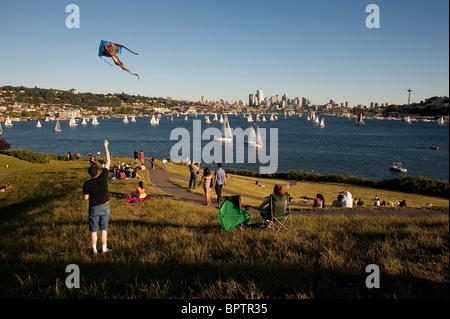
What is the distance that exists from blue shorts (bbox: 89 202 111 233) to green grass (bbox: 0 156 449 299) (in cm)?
59

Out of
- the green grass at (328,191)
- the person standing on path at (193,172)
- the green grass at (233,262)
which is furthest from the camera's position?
the green grass at (328,191)

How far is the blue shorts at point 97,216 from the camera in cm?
577

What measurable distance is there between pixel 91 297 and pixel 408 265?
15.6ft

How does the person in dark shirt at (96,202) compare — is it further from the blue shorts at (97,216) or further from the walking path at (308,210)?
the walking path at (308,210)

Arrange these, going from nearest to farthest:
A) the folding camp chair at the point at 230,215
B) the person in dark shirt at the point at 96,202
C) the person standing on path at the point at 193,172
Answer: the person in dark shirt at the point at 96,202, the folding camp chair at the point at 230,215, the person standing on path at the point at 193,172

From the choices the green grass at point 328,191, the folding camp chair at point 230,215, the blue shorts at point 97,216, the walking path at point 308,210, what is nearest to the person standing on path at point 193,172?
the walking path at point 308,210

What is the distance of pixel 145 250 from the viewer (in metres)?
5.62

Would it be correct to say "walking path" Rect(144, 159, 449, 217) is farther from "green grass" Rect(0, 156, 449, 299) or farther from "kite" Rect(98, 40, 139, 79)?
"kite" Rect(98, 40, 139, 79)

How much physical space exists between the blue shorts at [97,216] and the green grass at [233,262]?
586 mm

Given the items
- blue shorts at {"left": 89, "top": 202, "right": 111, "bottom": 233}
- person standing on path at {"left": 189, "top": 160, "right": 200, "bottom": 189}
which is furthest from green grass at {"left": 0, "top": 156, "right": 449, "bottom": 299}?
person standing on path at {"left": 189, "top": 160, "right": 200, "bottom": 189}

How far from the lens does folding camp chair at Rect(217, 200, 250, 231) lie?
23.4 ft

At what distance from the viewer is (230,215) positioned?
7.24 meters
